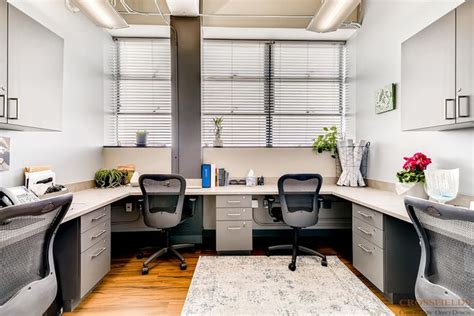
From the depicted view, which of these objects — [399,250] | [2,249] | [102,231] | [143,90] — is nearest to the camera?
[2,249]

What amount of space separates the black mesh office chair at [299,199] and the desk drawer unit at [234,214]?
1.42ft

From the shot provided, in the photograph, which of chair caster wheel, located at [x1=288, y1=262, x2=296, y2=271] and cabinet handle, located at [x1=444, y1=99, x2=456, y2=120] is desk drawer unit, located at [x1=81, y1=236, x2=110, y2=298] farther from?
cabinet handle, located at [x1=444, y1=99, x2=456, y2=120]

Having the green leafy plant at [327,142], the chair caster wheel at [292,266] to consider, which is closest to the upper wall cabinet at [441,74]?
the green leafy plant at [327,142]

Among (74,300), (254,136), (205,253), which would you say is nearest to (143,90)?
(254,136)

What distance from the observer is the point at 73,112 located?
264 centimetres

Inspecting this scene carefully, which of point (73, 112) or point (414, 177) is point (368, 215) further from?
point (73, 112)

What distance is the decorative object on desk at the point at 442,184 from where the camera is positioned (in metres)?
1.65

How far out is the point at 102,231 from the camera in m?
2.17

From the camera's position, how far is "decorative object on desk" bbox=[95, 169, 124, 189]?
298 cm

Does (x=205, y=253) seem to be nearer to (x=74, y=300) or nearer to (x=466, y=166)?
(x=74, y=300)

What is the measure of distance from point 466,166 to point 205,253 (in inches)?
104

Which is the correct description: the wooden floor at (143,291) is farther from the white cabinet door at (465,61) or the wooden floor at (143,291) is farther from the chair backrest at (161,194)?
the white cabinet door at (465,61)

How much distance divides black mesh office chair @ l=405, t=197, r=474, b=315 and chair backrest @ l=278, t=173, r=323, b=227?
4.06ft

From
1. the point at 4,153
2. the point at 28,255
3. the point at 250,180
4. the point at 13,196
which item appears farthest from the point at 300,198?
the point at 4,153
